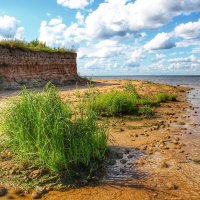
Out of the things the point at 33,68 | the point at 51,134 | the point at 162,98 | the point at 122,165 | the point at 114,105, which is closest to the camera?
the point at 51,134

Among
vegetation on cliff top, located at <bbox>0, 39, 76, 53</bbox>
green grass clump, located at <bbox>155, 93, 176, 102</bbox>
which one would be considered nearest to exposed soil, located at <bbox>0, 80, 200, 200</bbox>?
green grass clump, located at <bbox>155, 93, 176, 102</bbox>

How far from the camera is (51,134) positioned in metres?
5.68

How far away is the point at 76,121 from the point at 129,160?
1.39 meters

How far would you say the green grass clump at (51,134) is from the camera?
5500 mm

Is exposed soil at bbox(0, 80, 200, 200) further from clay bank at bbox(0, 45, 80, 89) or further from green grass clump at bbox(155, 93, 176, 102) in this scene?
clay bank at bbox(0, 45, 80, 89)

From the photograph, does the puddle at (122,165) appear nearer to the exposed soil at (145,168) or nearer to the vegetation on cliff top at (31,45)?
the exposed soil at (145,168)

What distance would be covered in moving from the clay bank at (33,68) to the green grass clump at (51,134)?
14.9 metres

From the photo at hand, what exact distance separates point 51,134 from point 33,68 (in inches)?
726

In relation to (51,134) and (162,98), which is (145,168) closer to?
(51,134)

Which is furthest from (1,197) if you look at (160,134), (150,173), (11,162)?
(160,134)

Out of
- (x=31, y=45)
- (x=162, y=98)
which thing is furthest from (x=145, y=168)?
(x=31, y=45)

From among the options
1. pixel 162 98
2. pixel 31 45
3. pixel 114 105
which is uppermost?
pixel 31 45

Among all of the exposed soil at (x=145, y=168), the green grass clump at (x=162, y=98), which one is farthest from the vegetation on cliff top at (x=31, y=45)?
the exposed soil at (x=145, y=168)

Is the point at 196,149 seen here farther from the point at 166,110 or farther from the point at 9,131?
the point at 166,110
